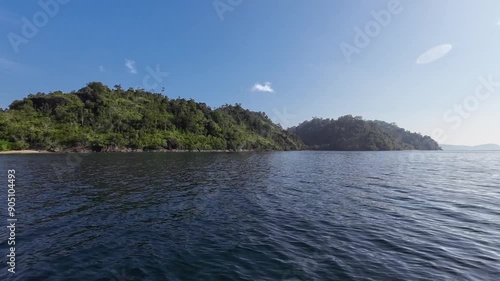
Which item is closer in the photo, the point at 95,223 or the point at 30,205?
the point at 95,223

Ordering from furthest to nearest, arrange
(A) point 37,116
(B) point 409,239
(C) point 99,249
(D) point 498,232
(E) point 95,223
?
(A) point 37,116, (E) point 95,223, (D) point 498,232, (B) point 409,239, (C) point 99,249

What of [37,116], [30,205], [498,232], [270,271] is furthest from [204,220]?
[37,116]

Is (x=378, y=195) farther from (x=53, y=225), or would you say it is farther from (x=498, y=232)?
(x=53, y=225)

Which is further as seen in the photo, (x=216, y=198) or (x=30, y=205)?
(x=216, y=198)

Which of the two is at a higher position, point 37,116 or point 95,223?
point 37,116

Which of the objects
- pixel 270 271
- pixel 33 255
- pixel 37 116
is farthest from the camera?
pixel 37 116

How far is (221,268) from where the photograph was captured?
14.6 meters

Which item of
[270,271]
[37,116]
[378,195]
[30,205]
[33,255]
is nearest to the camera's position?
[270,271]

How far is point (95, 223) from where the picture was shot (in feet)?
74.1

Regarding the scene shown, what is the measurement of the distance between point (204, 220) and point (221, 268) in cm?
969

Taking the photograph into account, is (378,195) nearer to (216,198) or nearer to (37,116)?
(216,198)

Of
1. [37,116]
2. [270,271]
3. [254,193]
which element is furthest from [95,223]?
[37,116]

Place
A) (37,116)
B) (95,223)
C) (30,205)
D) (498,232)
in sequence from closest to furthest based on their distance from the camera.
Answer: (498,232)
(95,223)
(30,205)
(37,116)

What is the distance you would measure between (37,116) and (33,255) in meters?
224
